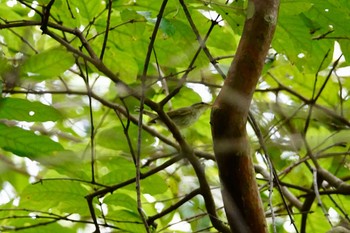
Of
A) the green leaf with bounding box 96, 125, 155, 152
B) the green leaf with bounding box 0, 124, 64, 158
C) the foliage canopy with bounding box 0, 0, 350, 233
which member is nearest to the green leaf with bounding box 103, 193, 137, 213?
the foliage canopy with bounding box 0, 0, 350, 233

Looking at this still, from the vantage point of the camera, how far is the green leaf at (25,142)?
1147 millimetres

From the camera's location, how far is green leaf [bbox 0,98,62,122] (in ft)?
3.63

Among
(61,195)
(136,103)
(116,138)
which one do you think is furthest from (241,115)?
(136,103)

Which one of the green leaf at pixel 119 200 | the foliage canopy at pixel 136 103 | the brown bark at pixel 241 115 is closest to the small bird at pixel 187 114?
the foliage canopy at pixel 136 103

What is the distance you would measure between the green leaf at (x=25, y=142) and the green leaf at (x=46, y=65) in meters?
0.16

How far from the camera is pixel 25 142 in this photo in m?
1.15

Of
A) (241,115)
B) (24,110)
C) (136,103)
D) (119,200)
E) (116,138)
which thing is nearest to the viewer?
(241,115)

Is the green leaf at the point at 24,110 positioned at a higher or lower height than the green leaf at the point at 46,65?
lower

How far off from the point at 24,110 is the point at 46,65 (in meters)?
0.20

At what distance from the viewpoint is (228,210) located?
95 centimetres

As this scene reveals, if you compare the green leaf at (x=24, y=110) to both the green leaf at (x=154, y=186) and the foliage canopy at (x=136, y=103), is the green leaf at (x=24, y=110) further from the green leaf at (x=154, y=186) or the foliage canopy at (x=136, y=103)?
the green leaf at (x=154, y=186)

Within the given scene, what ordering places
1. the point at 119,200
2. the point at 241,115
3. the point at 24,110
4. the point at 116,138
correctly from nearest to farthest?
1. the point at 241,115
2. the point at 24,110
3. the point at 119,200
4. the point at 116,138

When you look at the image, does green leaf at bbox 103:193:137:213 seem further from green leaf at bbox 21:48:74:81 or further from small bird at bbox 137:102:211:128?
green leaf at bbox 21:48:74:81

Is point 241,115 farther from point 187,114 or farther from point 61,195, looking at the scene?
point 61,195
